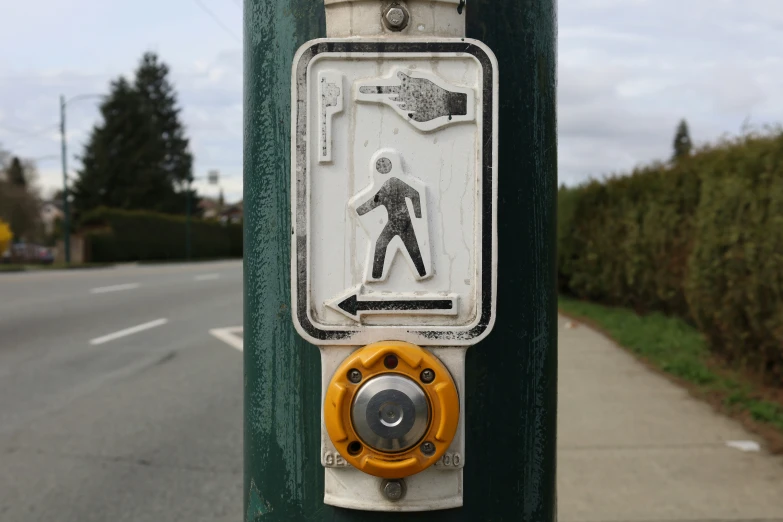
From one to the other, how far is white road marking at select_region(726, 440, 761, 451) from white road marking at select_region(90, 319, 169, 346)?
6.96 metres

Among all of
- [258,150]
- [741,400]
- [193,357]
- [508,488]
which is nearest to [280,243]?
[258,150]

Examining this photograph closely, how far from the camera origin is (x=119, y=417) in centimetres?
589

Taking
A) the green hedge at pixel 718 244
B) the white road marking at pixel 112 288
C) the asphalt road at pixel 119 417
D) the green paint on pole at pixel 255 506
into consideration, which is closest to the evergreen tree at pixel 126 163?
the white road marking at pixel 112 288

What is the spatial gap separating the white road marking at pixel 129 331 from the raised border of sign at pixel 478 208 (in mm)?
8754

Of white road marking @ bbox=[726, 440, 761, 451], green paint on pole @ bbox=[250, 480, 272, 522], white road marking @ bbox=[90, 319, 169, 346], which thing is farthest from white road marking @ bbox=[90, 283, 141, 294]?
green paint on pole @ bbox=[250, 480, 272, 522]

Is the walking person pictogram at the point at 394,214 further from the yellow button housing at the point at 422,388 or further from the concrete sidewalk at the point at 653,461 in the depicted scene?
the concrete sidewalk at the point at 653,461

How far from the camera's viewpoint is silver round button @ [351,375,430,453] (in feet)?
3.64

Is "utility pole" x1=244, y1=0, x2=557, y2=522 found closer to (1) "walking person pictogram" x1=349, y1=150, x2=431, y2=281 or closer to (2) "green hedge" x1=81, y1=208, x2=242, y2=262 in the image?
(1) "walking person pictogram" x1=349, y1=150, x2=431, y2=281

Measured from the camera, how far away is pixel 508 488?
1251 mm

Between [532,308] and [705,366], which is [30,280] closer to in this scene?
[705,366]

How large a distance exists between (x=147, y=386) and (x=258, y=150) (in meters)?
6.16

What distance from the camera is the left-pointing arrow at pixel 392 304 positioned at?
1130 mm

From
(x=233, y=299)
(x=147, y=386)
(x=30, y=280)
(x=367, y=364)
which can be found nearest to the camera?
(x=367, y=364)

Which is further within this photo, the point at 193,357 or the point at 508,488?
the point at 193,357
